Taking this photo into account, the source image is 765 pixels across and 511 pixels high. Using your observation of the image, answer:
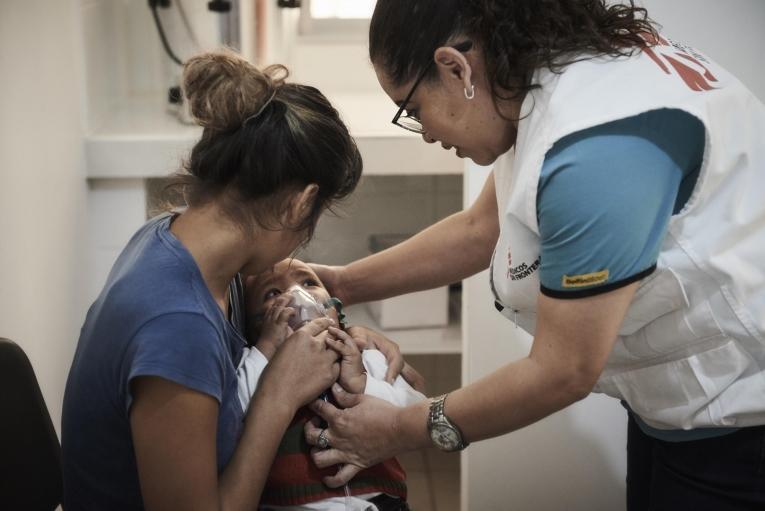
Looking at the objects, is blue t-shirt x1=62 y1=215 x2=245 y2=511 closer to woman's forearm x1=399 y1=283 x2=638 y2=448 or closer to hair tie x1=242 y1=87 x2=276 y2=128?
hair tie x1=242 y1=87 x2=276 y2=128

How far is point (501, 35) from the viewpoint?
1.21 meters

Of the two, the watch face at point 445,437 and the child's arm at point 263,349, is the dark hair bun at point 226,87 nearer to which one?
the child's arm at point 263,349

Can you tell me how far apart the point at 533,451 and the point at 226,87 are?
1386 mm

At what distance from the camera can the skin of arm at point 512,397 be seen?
117 cm

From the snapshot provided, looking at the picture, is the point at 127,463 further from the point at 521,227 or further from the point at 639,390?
the point at 639,390

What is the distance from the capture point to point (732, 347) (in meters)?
1.29

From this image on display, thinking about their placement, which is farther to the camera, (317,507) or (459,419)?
(317,507)

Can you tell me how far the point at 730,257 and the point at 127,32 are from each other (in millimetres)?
2188

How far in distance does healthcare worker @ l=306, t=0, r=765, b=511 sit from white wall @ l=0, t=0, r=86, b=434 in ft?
2.75

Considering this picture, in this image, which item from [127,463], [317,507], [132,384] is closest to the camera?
[132,384]

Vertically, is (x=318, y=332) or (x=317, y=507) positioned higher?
(x=318, y=332)

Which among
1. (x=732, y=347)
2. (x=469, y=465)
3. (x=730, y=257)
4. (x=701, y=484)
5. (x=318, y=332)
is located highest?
(x=730, y=257)

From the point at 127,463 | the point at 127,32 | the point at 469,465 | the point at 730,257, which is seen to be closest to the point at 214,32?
the point at 127,32

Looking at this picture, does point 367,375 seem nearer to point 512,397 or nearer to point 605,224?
point 512,397
